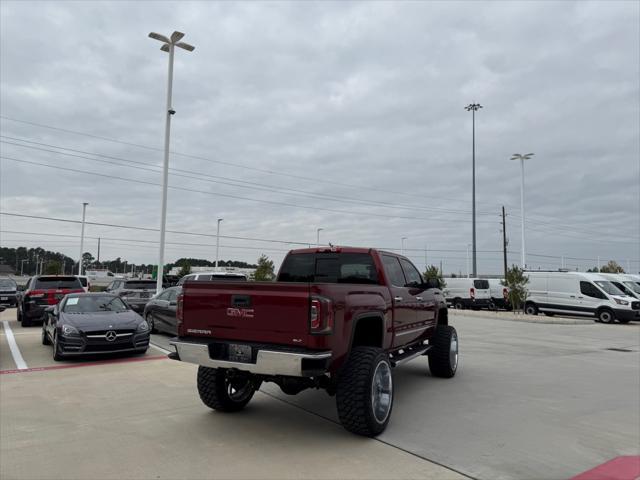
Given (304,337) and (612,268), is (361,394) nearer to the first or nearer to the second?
(304,337)

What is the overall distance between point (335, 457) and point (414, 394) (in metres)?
2.73

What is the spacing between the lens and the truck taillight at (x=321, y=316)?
4305 millimetres

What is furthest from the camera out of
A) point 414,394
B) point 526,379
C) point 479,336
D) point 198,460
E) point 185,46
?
point 185,46

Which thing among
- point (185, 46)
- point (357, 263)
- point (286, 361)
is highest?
point (185, 46)

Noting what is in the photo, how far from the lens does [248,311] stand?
467 centimetres

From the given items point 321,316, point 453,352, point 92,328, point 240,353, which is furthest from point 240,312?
point 92,328

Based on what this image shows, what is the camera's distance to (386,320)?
215 inches

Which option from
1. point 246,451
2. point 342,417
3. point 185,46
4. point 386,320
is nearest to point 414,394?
point 386,320

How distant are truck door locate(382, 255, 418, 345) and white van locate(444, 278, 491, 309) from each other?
23.7 metres

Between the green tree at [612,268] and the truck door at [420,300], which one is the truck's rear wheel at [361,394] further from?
the green tree at [612,268]

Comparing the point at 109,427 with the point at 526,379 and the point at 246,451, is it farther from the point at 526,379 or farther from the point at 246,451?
the point at 526,379

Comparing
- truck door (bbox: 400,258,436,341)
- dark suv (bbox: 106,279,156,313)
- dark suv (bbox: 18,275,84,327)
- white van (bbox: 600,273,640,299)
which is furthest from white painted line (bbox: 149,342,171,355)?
white van (bbox: 600,273,640,299)

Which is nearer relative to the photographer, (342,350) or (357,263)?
(342,350)

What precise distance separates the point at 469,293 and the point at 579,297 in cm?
774
